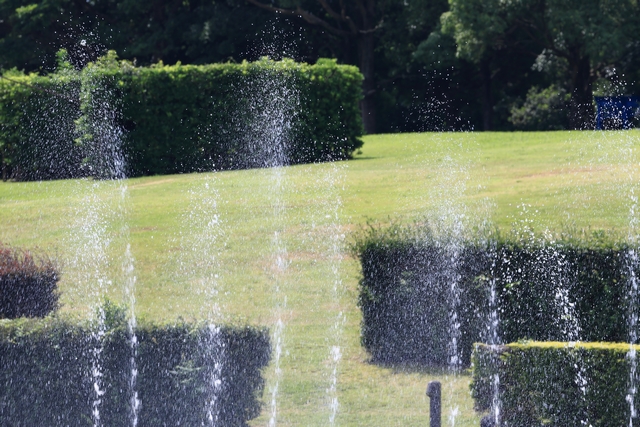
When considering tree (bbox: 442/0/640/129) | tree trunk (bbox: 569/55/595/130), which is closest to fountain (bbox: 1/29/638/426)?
tree (bbox: 442/0/640/129)

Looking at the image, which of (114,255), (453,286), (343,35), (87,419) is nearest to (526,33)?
(343,35)

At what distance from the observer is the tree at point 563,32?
102 ft

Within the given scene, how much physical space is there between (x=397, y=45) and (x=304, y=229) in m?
25.5

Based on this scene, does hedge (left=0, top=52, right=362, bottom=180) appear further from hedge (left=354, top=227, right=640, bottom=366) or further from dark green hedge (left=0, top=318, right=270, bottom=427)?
dark green hedge (left=0, top=318, right=270, bottom=427)

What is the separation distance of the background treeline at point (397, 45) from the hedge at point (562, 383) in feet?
85.1

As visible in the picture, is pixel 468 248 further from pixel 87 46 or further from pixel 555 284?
pixel 87 46

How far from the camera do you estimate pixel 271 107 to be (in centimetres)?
2205

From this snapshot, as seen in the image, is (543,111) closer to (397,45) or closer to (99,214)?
(397,45)

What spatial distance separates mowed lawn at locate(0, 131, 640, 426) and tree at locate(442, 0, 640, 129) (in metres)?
9.60

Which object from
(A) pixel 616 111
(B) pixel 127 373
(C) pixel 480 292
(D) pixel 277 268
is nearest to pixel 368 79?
(A) pixel 616 111

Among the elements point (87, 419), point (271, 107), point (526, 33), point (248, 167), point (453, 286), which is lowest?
point (87, 419)

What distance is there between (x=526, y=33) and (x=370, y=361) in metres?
28.2

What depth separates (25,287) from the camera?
10.4m

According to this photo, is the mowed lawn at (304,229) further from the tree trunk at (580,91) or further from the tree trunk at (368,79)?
the tree trunk at (368,79)
